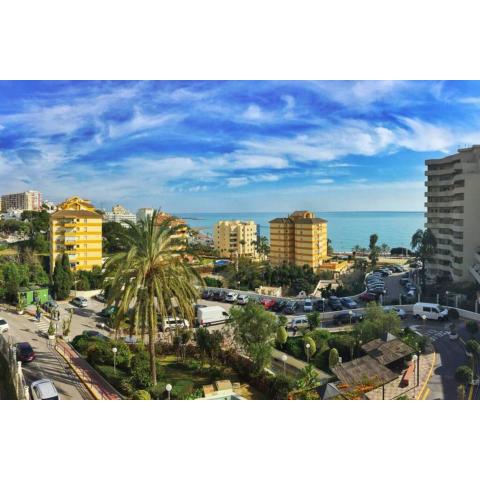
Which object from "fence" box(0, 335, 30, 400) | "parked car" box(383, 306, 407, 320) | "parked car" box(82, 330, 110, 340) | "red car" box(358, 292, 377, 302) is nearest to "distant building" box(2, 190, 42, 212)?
"fence" box(0, 335, 30, 400)

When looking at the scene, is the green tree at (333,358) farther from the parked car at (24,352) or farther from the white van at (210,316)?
the parked car at (24,352)

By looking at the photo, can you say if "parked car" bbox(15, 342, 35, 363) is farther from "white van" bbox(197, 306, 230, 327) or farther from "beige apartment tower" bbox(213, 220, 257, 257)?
"beige apartment tower" bbox(213, 220, 257, 257)

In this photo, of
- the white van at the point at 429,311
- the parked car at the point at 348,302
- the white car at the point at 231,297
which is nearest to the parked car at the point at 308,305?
the parked car at the point at 348,302

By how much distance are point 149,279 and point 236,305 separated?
2.11 meters

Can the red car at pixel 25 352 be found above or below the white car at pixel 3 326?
below

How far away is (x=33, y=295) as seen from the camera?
6.90 m

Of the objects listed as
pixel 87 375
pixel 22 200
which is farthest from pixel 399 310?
pixel 22 200

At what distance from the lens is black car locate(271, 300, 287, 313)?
657cm

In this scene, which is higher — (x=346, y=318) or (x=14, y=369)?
(x=346, y=318)

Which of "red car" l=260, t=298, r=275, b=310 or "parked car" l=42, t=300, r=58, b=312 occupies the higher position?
"red car" l=260, t=298, r=275, b=310

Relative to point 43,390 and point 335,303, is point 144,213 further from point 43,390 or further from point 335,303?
point 335,303

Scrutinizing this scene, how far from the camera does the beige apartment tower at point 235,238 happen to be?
7160 mm

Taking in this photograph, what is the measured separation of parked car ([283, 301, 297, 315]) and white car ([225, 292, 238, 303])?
41.6 inches

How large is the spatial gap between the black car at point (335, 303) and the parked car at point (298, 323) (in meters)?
0.55
